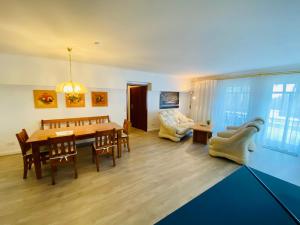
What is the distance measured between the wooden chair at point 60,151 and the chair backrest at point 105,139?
45 centimetres

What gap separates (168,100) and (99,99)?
3.12 metres

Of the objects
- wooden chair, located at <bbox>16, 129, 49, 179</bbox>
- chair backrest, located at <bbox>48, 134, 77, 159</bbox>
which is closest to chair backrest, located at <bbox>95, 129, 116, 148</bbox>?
chair backrest, located at <bbox>48, 134, 77, 159</bbox>

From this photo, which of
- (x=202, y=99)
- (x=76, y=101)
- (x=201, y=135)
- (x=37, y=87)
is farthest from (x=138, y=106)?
(x=37, y=87)

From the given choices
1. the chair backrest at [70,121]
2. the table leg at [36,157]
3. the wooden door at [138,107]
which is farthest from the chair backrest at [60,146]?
the wooden door at [138,107]

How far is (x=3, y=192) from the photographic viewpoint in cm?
223

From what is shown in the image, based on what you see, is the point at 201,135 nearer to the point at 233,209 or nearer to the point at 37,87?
the point at 233,209

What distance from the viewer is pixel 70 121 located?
4.05 meters

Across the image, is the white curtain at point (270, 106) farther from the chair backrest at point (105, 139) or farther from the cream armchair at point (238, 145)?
the chair backrest at point (105, 139)

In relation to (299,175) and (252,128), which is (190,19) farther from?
(299,175)

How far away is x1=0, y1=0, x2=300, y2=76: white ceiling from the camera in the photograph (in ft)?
4.72

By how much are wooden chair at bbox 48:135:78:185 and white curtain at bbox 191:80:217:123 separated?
17.2ft

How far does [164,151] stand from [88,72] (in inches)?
130

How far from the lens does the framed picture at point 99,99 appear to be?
4.46 m

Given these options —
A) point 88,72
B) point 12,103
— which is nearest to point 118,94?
point 88,72
